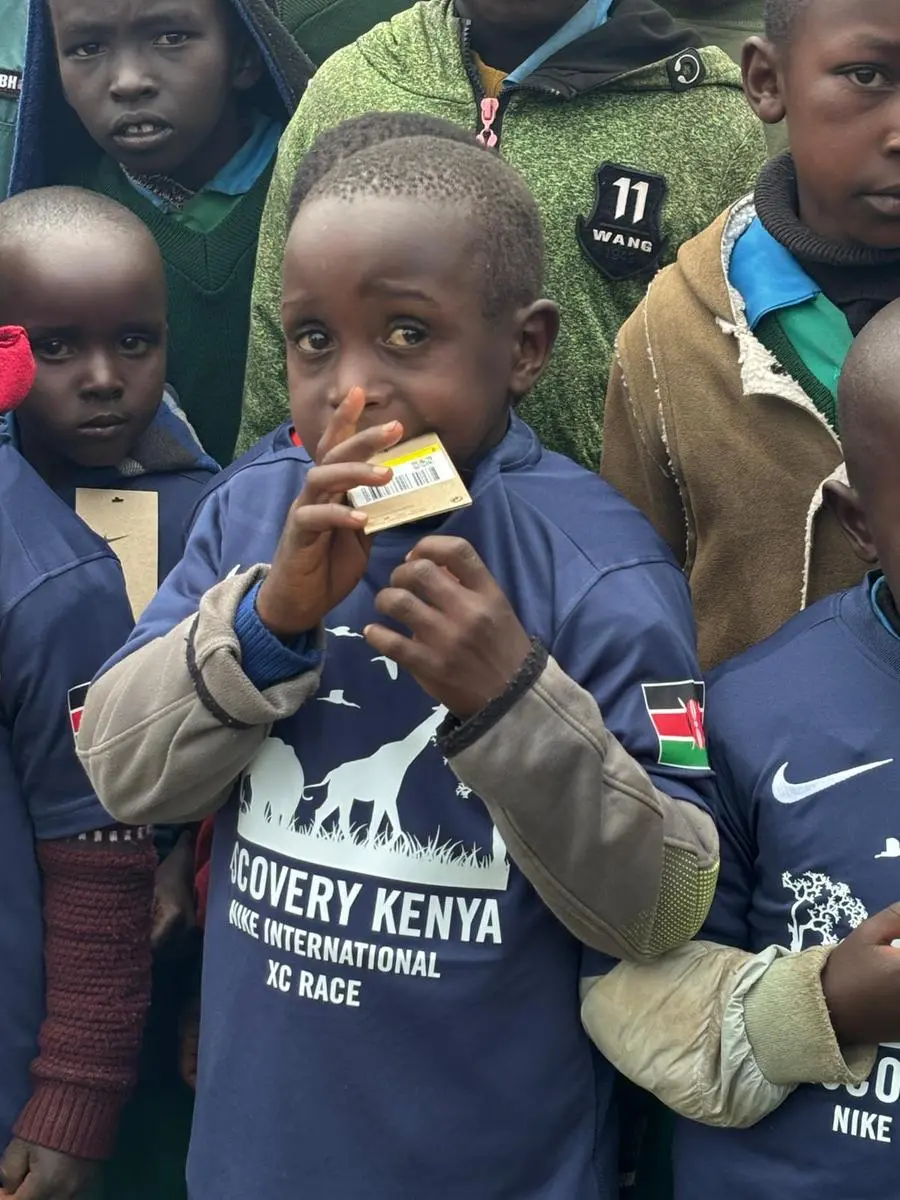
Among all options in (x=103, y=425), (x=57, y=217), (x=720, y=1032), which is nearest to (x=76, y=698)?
(x=103, y=425)

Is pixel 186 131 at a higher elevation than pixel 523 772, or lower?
higher

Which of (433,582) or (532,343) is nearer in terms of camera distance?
(433,582)

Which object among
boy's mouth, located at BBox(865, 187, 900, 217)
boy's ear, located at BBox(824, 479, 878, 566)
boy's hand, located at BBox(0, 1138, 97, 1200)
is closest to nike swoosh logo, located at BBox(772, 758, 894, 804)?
boy's ear, located at BBox(824, 479, 878, 566)

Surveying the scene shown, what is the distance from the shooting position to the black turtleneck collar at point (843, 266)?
7.39 ft

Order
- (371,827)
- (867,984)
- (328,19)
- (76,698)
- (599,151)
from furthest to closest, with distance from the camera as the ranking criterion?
(328,19) → (599,151) → (76,698) → (371,827) → (867,984)

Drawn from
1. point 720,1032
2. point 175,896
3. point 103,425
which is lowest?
point 175,896

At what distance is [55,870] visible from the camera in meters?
2.36

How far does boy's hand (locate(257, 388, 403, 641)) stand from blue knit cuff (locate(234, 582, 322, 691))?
0.01 metres

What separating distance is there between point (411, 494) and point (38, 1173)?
3.92 feet

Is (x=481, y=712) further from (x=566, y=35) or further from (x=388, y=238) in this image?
Answer: (x=566, y=35)

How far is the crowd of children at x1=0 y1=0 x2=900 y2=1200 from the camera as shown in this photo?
1.77m

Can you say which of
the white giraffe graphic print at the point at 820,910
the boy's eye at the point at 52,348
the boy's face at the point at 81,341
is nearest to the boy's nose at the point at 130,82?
the boy's face at the point at 81,341

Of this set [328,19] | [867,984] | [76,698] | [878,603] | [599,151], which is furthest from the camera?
[328,19]

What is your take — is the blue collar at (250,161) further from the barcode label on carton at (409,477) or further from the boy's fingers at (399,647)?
the boy's fingers at (399,647)
